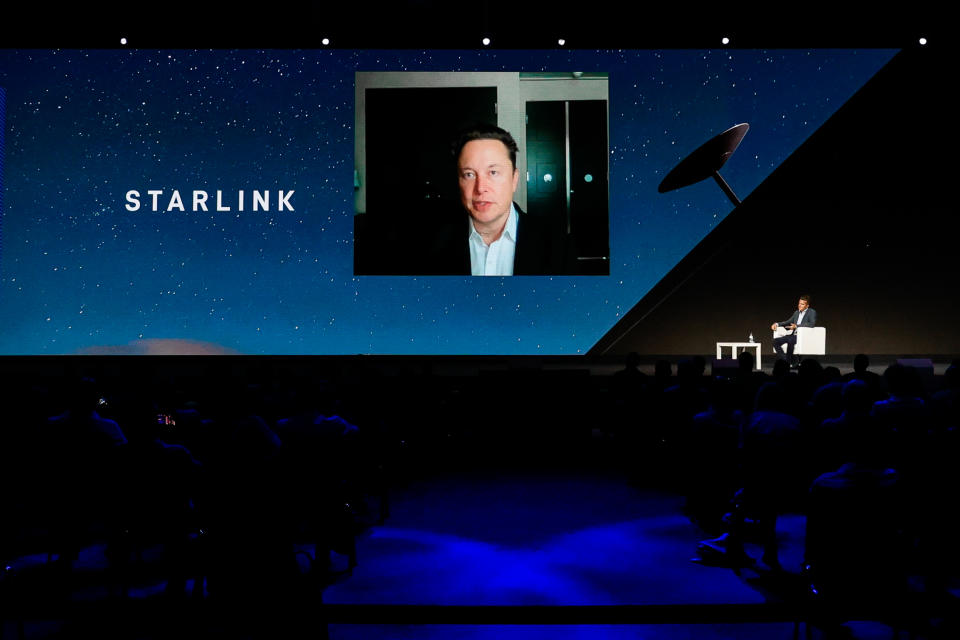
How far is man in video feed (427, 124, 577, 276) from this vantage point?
9.33 meters

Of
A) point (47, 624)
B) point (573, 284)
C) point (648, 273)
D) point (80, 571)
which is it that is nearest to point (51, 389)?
point (80, 571)

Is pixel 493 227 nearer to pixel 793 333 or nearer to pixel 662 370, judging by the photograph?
pixel 662 370

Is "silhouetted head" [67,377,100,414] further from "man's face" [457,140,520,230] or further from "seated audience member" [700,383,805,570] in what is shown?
"man's face" [457,140,520,230]

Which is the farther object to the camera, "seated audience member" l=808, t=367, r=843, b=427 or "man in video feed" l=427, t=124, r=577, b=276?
"man in video feed" l=427, t=124, r=577, b=276

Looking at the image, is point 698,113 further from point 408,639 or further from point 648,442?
point 408,639

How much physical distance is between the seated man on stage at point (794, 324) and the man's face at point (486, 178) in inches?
163

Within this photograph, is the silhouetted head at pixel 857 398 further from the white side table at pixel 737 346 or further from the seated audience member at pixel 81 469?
the white side table at pixel 737 346

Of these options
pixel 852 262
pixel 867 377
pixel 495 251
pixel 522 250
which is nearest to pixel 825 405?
pixel 867 377

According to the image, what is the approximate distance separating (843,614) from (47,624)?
10.8 feet

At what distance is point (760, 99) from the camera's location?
9414 millimetres

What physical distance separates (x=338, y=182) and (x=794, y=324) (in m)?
6.49

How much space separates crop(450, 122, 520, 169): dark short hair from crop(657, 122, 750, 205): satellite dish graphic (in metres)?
2.05

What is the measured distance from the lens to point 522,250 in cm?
939

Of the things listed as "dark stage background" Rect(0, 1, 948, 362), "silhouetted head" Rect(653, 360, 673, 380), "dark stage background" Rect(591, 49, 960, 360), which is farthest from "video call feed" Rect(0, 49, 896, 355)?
"silhouetted head" Rect(653, 360, 673, 380)
